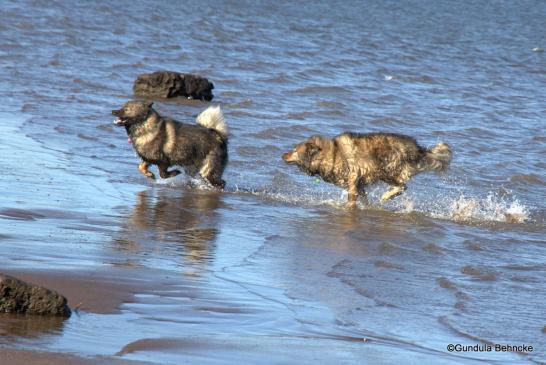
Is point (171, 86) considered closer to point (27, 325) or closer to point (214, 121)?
point (214, 121)

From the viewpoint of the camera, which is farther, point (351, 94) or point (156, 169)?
point (351, 94)

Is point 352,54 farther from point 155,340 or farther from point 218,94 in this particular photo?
point 155,340

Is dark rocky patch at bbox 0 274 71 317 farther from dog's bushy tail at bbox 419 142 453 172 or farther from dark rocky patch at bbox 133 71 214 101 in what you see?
dark rocky patch at bbox 133 71 214 101

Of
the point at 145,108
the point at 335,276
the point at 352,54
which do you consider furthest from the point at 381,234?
the point at 352,54

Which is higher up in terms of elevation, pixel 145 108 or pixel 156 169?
pixel 145 108

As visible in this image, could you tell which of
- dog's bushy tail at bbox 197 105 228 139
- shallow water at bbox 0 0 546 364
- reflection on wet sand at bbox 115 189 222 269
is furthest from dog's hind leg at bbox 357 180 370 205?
dog's bushy tail at bbox 197 105 228 139

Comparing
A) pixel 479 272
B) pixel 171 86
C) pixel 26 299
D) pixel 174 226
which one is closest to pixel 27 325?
pixel 26 299

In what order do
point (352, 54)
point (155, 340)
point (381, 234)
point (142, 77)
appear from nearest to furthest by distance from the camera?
1. point (155, 340)
2. point (381, 234)
3. point (142, 77)
4. point (352, 54)

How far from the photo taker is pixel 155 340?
19.3 feet

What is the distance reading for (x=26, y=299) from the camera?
5930 millimetres

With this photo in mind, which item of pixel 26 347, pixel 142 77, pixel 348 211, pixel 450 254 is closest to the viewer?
pixel 26 347

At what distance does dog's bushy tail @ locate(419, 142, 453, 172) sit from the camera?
11719mm

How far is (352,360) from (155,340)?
1.02 metres

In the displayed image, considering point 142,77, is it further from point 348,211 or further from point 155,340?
point 155,340
